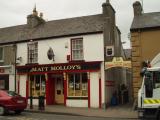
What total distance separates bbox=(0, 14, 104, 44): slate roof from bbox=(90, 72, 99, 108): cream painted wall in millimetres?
3563

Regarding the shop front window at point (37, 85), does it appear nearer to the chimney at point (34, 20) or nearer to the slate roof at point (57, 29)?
the slate roof at point (57, 29)

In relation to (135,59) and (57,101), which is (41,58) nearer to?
(57,101)

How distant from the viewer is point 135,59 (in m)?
25.4

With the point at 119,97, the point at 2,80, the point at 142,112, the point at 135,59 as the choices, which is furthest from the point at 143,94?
the point at 2,80

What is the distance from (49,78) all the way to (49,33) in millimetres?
3961

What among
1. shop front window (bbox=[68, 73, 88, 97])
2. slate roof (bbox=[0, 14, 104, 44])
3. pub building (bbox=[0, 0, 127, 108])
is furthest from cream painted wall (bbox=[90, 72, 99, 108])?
slate roof (bbox=[0, 14, 104, 44])

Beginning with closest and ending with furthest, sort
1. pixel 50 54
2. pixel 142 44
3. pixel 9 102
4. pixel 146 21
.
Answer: pixel 9 102, pixel 142 44, pixel 146 21, pixel 50 54

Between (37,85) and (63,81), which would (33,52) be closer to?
(37,85)

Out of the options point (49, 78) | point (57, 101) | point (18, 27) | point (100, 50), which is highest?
point (18, 27)

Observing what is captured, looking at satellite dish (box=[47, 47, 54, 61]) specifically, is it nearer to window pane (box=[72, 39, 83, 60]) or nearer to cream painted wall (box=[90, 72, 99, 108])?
window pane (box=[72, 39, 83, 60])

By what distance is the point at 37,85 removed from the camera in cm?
3097

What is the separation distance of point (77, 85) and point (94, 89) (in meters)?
1.86

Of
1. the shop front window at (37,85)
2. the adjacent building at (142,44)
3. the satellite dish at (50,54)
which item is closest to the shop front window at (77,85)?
the satellite dish at (50,54)

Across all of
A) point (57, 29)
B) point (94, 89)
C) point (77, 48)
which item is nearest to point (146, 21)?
point (77, 48)
